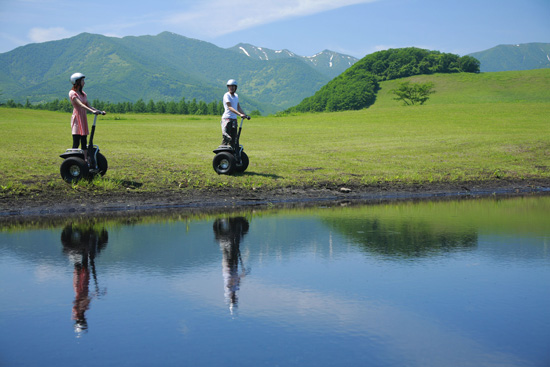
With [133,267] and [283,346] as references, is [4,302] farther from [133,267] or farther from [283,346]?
[283,346]

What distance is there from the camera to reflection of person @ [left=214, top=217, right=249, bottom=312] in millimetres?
6945

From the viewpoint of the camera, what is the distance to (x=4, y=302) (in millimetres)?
6492

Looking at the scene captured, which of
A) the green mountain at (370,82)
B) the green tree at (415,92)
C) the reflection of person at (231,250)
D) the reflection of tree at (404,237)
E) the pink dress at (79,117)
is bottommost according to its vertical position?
the reflection of tree at (404,237)

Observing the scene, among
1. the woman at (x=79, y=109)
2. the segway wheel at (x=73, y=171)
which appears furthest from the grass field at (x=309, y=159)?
the woman at (x=79, y=109)

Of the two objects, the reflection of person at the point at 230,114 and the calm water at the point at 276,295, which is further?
the reflection of person at the point at 230,114

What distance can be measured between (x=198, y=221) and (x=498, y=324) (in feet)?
26.7

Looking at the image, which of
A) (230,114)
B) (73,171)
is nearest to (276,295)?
(73,171)

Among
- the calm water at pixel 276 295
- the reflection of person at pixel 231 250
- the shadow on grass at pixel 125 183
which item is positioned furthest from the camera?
the shadow on grass at pixel 125 183

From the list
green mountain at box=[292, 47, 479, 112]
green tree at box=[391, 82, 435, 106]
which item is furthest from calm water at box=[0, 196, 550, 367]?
green mountain at box=[292, 47, 479, 112]

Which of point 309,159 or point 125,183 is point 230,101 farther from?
point 309,159

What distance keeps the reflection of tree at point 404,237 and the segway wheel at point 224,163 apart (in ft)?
21.7

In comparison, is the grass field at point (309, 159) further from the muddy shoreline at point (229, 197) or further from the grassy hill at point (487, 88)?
the grassy hill at point (487, 88)

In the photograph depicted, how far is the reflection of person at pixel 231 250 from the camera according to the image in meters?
6.95

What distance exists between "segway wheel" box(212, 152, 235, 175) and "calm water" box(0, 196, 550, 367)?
692cm
